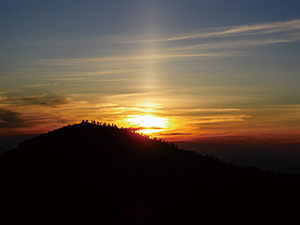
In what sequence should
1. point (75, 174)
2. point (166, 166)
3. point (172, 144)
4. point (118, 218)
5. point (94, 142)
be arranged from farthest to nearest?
1. point (172, 144)
2. point (94, 142)
3. point (166, 166)
4. point (75, 174)
5. point (118, 218)

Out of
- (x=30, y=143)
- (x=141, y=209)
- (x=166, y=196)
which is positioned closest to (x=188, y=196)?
(x=166, y=196)

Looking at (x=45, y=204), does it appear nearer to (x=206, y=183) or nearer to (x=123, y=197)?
(x=123, y=197)

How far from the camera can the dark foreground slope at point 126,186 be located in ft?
61.9

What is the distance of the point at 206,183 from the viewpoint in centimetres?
2309

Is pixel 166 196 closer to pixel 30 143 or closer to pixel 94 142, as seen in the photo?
pixel 94 142

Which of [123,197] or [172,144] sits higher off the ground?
[172,144]

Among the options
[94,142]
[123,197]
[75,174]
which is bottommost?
[123,197]

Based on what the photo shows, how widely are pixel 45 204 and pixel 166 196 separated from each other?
7.87 meters

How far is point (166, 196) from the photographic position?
20812 mm

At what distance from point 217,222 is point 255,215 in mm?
2840

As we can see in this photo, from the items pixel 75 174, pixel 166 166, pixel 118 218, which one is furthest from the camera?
pixel 166 166

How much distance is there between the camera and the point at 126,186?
21375 millimetres

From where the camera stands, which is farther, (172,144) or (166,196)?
(172,144)

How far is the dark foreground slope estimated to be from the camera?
1888cm
